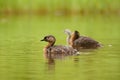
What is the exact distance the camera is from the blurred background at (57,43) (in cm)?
1468

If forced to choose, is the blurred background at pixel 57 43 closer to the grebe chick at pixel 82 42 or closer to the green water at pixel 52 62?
the green water at pixel 52 62

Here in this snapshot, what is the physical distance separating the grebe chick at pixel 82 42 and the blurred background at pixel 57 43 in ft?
1.17

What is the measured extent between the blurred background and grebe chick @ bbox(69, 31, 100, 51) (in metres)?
0.36

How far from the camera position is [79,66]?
15.9 meters

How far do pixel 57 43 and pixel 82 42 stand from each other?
969mm

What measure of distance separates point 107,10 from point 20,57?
23.3 m

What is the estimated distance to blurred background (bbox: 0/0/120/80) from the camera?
1468 cm

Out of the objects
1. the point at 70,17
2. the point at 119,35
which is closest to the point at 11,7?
the point at 70,17

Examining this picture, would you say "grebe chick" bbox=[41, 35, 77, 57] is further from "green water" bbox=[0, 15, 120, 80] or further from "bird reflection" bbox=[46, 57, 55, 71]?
"bird reflection" bbox=[46, 57, 55, 71]

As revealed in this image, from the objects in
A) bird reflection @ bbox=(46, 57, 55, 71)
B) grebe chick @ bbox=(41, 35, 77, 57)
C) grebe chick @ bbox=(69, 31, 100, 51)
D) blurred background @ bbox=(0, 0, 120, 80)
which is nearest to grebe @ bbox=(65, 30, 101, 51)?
grebe chick @ bbox=(69, 31, 100, 51)

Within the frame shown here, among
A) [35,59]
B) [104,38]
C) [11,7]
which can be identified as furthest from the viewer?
[11,7]

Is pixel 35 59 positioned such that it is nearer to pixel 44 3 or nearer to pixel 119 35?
pixel 119 35

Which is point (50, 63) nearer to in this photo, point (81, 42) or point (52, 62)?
point (52, 62)

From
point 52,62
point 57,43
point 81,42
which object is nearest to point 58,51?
point 52,62
